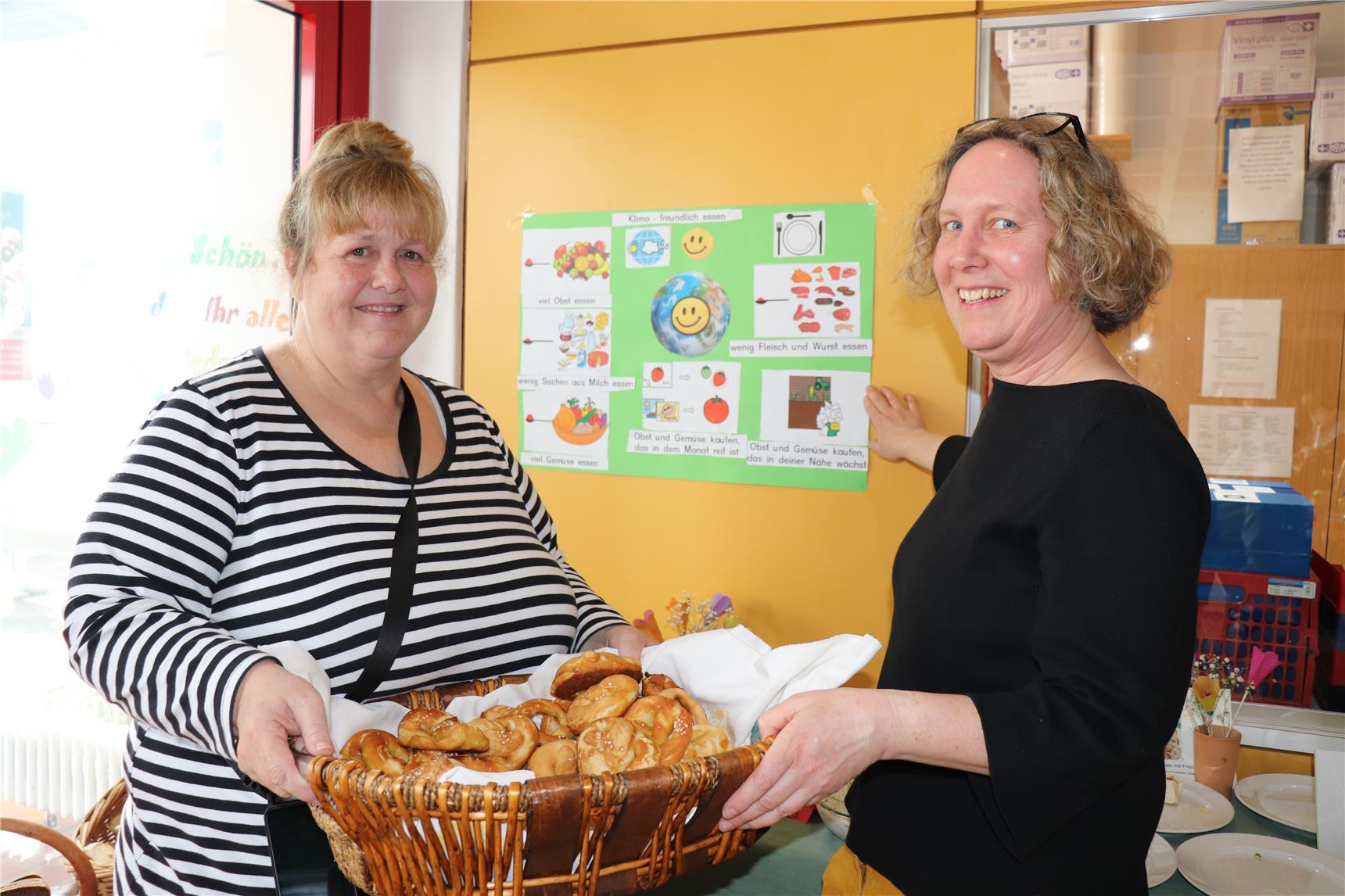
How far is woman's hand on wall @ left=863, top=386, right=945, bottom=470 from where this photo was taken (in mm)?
1967

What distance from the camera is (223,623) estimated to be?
116 cm

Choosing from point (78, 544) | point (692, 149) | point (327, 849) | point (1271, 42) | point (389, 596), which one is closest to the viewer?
point (327, 849)

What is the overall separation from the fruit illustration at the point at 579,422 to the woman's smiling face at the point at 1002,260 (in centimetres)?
128

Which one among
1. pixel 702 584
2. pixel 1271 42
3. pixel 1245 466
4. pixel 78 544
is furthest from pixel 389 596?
pixel 1271 42

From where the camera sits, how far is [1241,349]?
185 centimetres

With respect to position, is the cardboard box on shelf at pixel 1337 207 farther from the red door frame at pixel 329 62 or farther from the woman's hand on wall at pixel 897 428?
the red door frame at pixel 329 62

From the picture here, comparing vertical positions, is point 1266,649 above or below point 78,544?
below

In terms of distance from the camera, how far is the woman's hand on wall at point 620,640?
140 cm

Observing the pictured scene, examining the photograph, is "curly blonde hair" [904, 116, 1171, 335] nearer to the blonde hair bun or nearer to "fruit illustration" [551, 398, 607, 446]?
the blonde hair bun

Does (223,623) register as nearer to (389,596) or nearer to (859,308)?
(389,596)

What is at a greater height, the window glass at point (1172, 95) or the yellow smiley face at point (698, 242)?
the window glass at point (1172, 95)

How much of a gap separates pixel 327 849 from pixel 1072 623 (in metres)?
0.77

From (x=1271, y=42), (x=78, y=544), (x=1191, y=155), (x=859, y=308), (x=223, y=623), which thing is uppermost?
(x=1271, y=42)

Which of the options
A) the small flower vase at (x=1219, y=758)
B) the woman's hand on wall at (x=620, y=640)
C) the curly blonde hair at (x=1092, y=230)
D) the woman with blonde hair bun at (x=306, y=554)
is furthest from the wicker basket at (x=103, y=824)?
the small flower vase at (x=1219, y=758)
